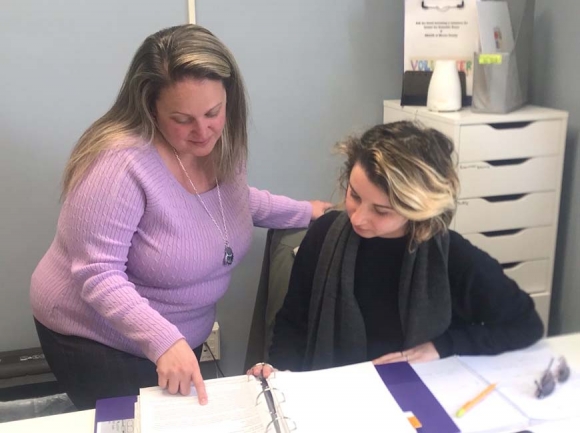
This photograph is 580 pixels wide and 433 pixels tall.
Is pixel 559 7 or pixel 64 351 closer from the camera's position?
pixel 64 351

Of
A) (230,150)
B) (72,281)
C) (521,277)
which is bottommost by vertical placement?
(521,277)

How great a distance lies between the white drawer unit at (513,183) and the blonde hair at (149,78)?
778mm

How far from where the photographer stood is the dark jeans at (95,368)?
1328 mm

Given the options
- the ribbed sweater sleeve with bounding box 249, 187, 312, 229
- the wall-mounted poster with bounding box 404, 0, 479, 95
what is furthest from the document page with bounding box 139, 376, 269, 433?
the wall-mounted poster with bounding box 404, 0, 479, 95

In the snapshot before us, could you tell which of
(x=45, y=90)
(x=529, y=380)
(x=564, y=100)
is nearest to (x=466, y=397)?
(x=529, y=380)

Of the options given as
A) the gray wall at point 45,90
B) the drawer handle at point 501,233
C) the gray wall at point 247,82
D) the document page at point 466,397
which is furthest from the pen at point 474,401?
the gray wall at point 45,90

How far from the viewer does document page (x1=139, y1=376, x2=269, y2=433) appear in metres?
0.96

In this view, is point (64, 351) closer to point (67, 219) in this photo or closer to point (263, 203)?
point (67, 219)

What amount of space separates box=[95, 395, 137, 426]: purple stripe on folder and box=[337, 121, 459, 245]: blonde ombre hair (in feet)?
1.91

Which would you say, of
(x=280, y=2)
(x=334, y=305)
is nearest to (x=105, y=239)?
(x=334, y=305)

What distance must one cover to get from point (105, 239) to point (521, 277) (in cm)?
130

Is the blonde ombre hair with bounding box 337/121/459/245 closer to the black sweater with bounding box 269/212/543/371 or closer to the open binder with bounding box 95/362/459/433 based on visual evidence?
the black sweater with bounding box 269/212/543/371

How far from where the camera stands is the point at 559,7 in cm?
191

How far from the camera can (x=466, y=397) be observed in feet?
3.55
